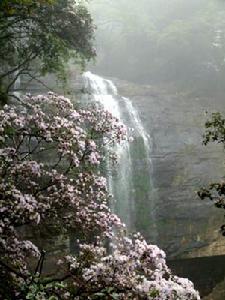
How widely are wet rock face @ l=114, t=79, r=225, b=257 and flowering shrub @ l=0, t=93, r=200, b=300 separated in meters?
13.6

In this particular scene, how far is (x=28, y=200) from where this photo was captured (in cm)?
762

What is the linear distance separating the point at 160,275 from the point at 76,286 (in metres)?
1.31

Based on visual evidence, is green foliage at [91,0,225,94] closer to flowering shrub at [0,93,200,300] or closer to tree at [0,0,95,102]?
tree at [0,0,95,102]

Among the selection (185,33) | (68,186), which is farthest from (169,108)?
(68,186)

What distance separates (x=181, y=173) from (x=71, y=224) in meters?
16.6

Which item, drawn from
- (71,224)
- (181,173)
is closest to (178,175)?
(181,173)

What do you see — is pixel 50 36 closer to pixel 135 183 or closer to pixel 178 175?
pixel 135 183

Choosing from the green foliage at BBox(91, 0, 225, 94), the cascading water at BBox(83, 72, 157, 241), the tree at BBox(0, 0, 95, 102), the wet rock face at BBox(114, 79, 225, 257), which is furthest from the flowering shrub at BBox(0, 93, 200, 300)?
the green foliage at BBox(91, 0, 225, 94)

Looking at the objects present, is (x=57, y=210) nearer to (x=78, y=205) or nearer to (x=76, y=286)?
(x=78, y=205)

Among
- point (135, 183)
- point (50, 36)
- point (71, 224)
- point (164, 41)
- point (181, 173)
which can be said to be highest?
point (164, 41)

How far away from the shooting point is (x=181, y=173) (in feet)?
80.9

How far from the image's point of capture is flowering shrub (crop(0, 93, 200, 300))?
632 centimetres

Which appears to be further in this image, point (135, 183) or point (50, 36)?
point (135, 183)

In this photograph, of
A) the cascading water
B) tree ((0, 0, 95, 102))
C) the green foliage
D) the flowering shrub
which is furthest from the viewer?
the green foliage
